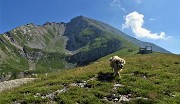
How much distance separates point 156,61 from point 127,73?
28.3ft

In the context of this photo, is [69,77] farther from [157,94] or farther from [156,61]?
[156,61]

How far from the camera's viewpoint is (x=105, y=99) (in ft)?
85.3

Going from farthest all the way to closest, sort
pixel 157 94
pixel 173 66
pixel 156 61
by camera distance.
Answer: pixel 156 61
pixel 173 66
pixel 157 94

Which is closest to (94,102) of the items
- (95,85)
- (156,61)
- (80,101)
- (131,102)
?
(80,101)

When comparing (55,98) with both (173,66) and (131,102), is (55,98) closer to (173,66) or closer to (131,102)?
(131,102)

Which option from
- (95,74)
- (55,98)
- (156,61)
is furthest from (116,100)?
(156,61)

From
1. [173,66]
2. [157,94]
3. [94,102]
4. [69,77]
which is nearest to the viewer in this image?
[94,102]

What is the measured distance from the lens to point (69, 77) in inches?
1334

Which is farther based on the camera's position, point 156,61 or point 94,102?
point 156,61

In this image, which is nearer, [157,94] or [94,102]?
[94,102]

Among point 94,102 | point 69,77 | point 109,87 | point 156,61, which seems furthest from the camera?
point 156,61

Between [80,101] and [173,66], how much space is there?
57.1 ft

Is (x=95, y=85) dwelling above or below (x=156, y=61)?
below

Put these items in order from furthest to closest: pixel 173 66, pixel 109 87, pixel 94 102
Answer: pixel 173 66 < pixel 109 87 < pixel 94 102
